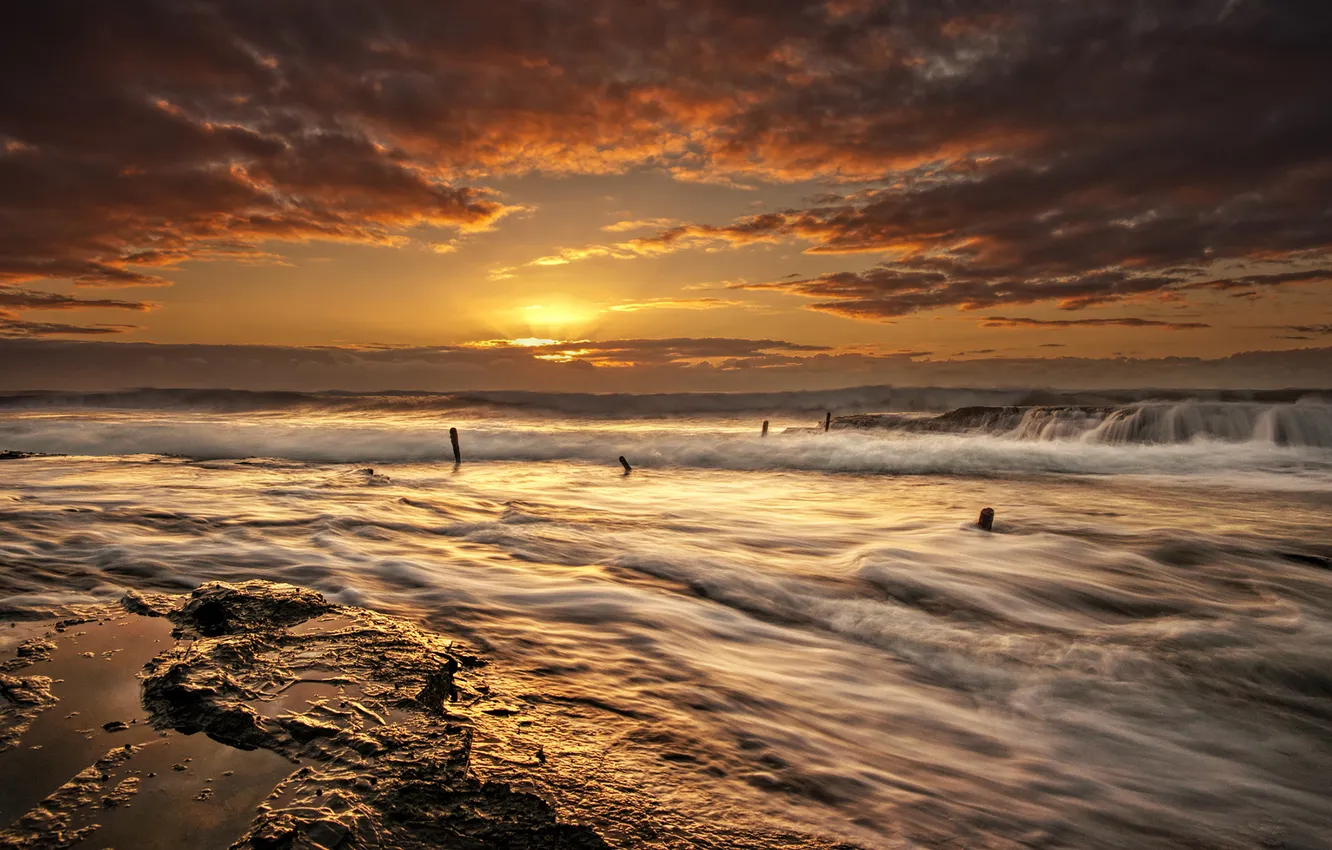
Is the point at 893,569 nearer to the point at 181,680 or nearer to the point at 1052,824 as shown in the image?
the point at 1052,824

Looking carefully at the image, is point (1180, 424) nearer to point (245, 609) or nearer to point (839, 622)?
point (839, 622)

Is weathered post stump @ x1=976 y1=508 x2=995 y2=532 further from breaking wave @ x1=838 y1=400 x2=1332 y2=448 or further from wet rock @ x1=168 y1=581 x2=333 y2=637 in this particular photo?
breaking wave @ x1=838 y1=400 x2=1332 y2=448

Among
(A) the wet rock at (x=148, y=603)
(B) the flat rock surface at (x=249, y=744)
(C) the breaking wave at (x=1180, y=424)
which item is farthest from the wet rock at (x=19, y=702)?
(C) the breaking wave at (x=1180, y=424)

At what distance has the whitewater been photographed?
342 cm

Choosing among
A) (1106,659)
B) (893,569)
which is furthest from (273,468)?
(1106,659)

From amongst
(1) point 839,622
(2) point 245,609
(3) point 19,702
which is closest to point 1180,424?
(1) point 839,622

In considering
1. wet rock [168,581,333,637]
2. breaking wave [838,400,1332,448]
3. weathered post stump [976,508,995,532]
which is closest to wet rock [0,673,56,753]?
wet rock [168,581,333,637]

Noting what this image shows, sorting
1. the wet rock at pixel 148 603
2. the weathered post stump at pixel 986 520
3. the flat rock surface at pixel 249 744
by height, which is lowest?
the weathered post stump at pixel 986 520

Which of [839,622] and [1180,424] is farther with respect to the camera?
[1180,424]

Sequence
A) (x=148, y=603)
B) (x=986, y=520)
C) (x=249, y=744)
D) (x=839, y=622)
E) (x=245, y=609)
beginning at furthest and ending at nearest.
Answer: (x=986, y=520) < (x=839, y=622) < (x=148, y=603) < (x=245, y=609) < (x=249, y=744)

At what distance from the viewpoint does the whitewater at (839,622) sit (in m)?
3.42

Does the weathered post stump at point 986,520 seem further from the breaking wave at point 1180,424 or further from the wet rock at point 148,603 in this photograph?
the breaking wave at point 1180,424

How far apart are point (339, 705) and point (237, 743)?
492mm

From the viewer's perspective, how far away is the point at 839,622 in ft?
22.6
